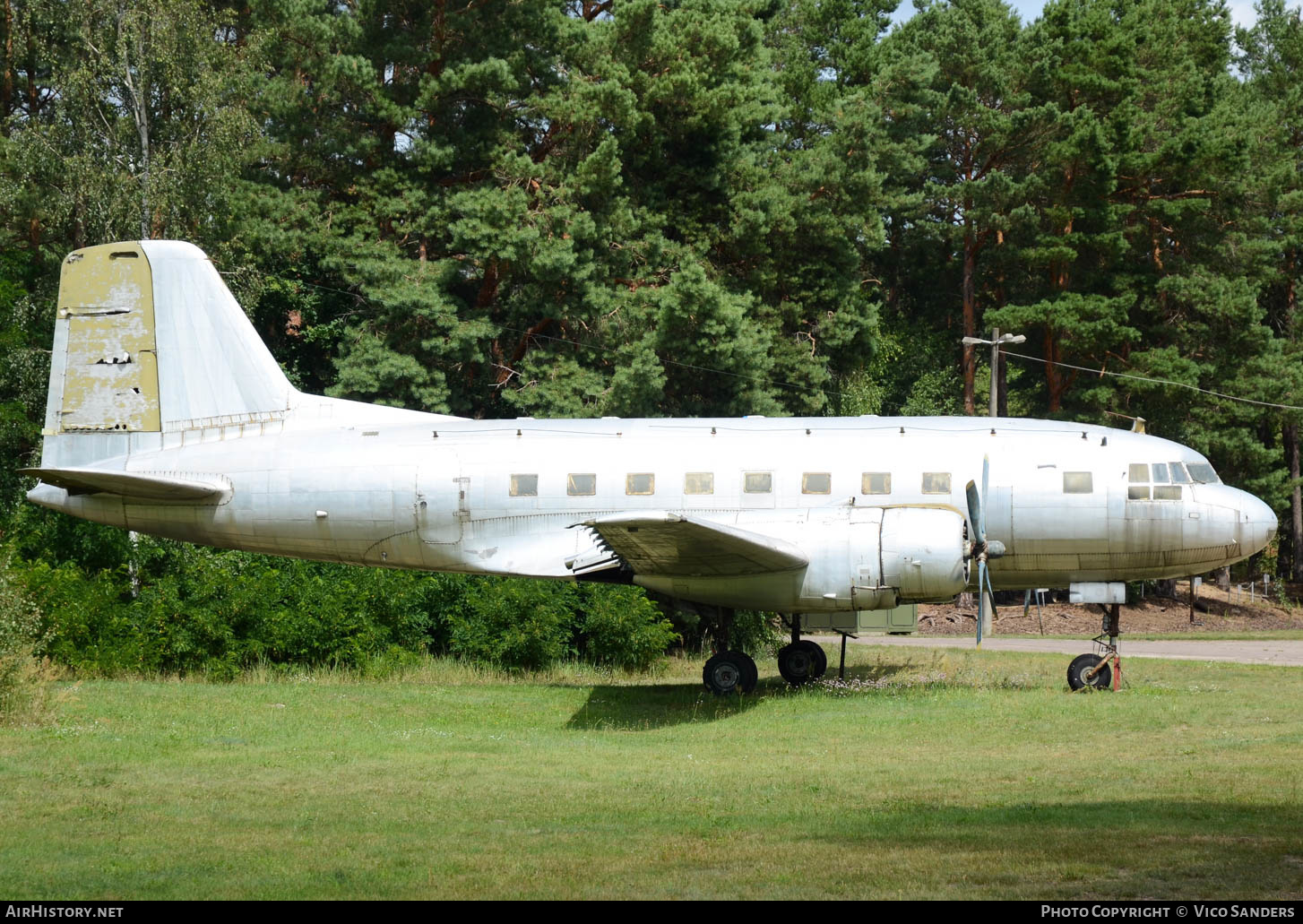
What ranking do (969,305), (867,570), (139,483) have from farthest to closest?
(969,305) < (139,483) < (867,570)

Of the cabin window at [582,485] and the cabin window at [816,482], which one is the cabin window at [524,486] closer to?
the cabin window at [582,485]

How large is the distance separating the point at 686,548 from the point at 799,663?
5241 millimetres

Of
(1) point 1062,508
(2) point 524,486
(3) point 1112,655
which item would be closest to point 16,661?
(2) point 524,486

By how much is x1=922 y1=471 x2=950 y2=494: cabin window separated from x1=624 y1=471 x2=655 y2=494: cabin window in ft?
13.1

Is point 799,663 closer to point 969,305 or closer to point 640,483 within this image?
point 640,483

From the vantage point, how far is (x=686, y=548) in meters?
17.2

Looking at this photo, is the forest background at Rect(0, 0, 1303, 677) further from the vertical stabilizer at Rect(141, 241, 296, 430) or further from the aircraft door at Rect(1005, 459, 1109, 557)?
the aircraft door at Rect(1005, 459, 1109, 557)

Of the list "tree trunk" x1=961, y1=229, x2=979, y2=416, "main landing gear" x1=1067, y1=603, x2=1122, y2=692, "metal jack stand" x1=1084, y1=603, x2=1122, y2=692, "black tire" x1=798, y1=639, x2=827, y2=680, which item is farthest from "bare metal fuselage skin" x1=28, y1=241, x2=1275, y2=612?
"tree trunk" x1=961, y1=229, x2=979, y2=416

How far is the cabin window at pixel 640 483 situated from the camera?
19422mm

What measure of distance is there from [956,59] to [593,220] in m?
20.5

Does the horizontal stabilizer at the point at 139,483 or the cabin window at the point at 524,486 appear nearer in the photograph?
the horizontal stabilizer at the point at 139,483

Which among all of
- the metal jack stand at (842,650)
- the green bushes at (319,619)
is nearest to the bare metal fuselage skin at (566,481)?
the metal jack stand at (842,650)

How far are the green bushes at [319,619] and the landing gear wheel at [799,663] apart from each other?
12.6 ft

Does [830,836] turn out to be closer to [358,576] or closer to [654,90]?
[358,576]
